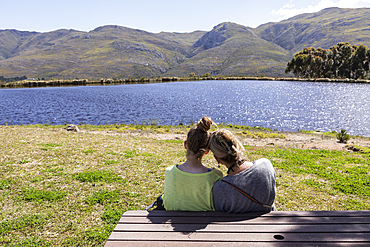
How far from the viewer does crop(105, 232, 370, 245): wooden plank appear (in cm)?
280

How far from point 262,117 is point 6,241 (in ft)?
123

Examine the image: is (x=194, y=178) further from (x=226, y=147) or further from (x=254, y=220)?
(x=254, y=220)

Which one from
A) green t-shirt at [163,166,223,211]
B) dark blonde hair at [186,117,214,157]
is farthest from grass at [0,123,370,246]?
dark blonde hair at [186,117,214,157]

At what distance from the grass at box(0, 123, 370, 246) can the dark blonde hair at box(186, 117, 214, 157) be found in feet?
10.6

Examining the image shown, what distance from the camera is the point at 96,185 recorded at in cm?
764

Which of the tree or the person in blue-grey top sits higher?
the tree

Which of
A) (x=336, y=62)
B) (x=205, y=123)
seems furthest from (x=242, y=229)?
(x=336, y=62)

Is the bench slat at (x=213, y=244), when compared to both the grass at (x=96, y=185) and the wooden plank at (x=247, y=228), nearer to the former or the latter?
the wooden plank at (x=247, y=228)

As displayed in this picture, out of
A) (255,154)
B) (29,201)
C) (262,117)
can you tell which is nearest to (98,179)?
(29,201)

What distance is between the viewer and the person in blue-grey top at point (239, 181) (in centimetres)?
345

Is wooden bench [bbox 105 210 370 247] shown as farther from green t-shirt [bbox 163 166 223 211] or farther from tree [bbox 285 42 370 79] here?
tree [bbox 285 42 370 79]

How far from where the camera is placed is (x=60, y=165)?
30.7 ft

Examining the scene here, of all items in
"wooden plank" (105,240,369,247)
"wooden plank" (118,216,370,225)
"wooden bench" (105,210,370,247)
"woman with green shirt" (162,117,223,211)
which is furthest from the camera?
"woman with green shirt" (162,117,223,211)

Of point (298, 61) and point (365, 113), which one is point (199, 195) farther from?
point (298, 61)
